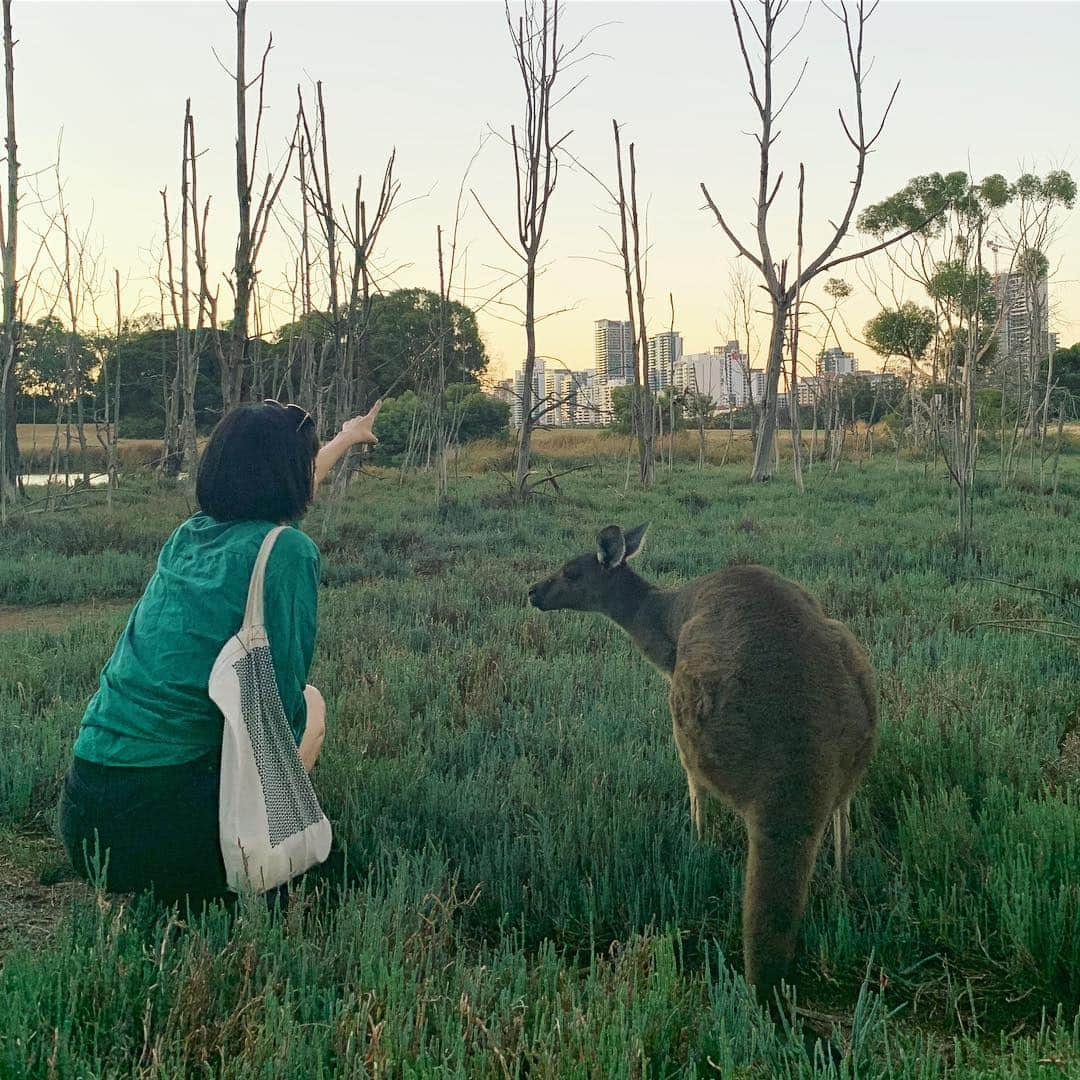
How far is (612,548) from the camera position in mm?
5273

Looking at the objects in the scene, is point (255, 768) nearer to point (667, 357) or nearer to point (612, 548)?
point (612, 548)

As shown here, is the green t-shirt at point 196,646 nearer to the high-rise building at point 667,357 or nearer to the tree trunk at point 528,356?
the tree trunk at point 528,356

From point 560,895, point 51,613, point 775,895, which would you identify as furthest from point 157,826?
point 51,613

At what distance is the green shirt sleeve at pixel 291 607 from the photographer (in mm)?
2986

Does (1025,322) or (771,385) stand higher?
(1025,322)

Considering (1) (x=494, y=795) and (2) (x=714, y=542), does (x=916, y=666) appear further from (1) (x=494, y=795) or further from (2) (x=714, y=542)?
(2) (x=714, y=542)

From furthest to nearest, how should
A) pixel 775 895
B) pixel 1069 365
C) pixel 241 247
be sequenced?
pixel 1069 365, pixel 241 247, pixel 775 895

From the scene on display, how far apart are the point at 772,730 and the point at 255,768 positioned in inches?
59.4

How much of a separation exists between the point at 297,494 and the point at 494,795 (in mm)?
1517

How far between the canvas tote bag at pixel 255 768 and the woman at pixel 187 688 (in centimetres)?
9

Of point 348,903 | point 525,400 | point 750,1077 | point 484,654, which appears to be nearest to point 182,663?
point 348,903

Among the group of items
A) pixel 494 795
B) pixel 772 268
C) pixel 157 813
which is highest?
pixel 772 268

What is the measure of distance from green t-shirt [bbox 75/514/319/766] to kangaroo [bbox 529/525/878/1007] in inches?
51.3

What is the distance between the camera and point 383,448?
33.9 meters
